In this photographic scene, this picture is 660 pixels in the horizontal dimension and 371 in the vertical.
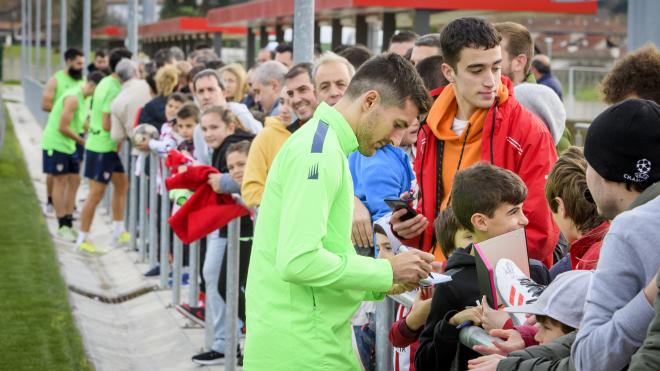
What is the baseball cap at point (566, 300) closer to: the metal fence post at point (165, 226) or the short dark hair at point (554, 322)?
the short dark hair at point (554, 322)

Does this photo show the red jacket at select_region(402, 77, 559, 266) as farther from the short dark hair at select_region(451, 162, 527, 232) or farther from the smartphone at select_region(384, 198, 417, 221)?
the short dark hair at select_region(451, 162, 527, 232)

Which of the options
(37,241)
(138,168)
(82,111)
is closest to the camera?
(138,168)

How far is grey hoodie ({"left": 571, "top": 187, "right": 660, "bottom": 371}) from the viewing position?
290 cm

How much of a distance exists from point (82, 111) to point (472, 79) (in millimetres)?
12011

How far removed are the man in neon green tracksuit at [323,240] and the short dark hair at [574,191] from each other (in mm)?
525

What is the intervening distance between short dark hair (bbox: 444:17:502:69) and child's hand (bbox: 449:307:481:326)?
1632 mm

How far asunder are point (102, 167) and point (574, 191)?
417 inches

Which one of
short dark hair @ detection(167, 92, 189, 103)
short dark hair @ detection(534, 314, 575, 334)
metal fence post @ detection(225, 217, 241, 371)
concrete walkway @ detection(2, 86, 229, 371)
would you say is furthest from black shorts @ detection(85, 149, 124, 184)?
short dark hair @ detection(534, 314, 575, 334)

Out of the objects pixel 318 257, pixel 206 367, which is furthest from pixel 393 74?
pixel 206 367

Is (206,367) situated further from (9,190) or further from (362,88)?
(9,190)

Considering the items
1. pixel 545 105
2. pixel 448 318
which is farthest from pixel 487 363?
pixel 545 105

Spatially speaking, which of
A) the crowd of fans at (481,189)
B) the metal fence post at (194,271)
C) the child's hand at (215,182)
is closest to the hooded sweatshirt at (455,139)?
the crowd of fans at (481,189)

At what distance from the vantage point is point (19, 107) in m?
55.4

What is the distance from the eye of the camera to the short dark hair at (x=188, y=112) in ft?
33.4
